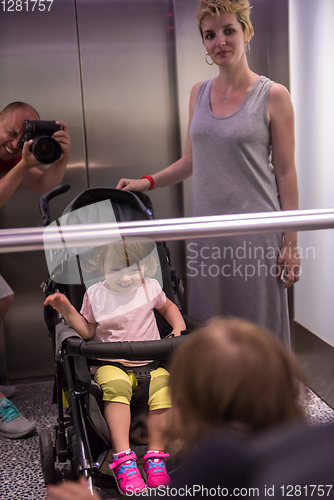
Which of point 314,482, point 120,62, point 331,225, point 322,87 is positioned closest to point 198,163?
point 331,225

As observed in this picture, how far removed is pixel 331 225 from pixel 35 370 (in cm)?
184

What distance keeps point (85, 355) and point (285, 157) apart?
31.9 inches

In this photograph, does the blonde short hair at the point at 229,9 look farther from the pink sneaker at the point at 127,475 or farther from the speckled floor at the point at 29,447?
the speckled floor at the point at 29,447

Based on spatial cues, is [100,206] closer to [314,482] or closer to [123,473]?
[123,473]

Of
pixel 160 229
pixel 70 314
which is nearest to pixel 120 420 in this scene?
pixel 70 314

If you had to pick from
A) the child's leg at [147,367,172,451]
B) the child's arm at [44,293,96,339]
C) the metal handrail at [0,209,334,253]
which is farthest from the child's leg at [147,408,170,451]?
the metal handrail at [0,209,334,253]

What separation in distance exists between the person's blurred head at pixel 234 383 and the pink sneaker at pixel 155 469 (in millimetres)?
705

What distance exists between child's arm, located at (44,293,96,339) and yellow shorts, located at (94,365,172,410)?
0.14m

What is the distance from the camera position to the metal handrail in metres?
0.83

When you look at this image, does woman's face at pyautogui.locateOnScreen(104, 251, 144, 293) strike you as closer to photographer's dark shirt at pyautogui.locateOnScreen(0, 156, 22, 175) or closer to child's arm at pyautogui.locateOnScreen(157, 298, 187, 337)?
child's arm at pyautogui.locateOnScreen(157, 298, 187, 337)

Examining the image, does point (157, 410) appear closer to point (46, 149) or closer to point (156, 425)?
point (156, 425)

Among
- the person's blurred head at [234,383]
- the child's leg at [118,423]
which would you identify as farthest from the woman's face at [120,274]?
the person's blurred head at [234,383]

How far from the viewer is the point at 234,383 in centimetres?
53

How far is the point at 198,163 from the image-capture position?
1.52 m
